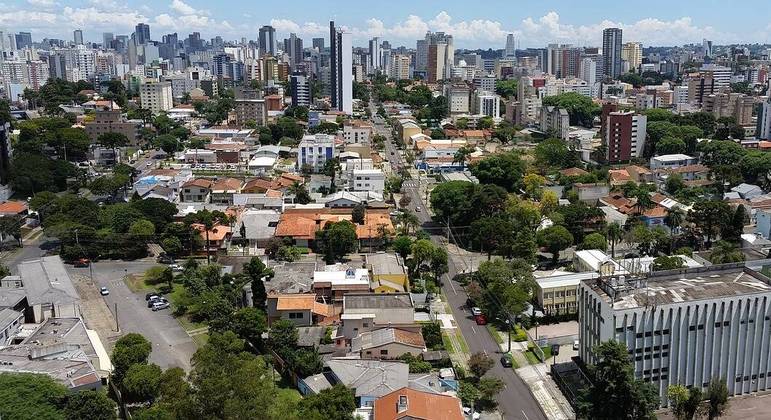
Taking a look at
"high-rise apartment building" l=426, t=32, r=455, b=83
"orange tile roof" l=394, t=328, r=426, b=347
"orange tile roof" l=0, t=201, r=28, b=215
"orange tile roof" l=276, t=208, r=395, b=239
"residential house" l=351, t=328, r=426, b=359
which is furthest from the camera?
"high-rise apartment building" l=426, t=32, r=455, b=83

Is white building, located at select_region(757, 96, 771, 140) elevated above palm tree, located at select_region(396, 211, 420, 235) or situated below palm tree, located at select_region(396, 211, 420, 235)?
above

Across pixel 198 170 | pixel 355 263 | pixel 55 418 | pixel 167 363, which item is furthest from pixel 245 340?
pixel 198 170

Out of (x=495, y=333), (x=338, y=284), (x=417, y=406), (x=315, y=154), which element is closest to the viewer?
(x=417, y=406)

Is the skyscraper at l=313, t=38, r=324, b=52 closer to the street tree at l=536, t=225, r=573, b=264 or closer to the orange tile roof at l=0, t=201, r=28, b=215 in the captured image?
the orange tile roof at l=0, t=201, r=28, b=215

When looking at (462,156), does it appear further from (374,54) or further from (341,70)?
(374,54)

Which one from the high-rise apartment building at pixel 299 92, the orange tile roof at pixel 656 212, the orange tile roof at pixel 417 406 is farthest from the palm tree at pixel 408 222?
the high-rise apartment building at pixel 299 92

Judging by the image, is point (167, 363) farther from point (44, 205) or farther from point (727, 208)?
point (727, 208)

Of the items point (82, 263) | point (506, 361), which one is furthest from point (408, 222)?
point (82, 263)

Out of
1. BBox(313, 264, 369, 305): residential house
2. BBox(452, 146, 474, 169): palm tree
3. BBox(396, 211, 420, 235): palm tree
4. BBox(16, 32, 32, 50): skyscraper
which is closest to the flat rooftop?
BBox(313, 264, 369, 305): residential house
